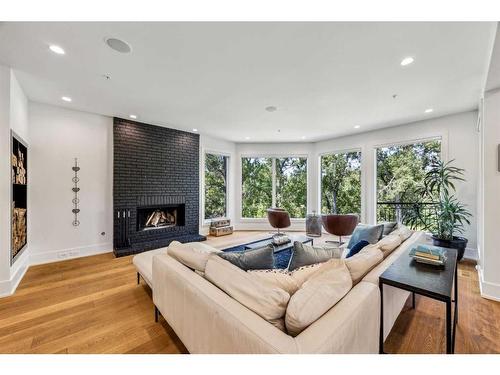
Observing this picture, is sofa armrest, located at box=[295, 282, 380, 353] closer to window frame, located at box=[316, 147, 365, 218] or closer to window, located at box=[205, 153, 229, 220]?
window frame, located at box=[316, 147, 365, 218]

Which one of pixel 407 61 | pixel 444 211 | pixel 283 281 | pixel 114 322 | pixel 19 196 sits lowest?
pixel 114 322

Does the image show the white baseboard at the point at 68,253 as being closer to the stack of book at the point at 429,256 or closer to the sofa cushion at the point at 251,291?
the sofa cushion at the point at 251,291

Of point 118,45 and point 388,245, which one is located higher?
point 118,45

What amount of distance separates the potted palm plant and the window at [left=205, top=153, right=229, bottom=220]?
4335 mm

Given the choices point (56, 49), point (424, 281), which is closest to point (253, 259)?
point (424, 281)

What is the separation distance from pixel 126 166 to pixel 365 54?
4223mm

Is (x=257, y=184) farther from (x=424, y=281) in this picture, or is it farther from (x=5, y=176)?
(x=424, y=281)

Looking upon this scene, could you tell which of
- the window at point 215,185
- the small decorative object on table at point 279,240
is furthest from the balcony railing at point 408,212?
the window at point 215,185

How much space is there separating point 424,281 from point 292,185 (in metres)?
4.93

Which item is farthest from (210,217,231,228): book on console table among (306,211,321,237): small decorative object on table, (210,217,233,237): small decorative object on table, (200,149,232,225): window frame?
(306,211,321,237): small decorative object on table

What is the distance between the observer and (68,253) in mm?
3656

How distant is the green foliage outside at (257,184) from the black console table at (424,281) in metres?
4.68

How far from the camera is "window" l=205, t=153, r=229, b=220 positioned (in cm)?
577

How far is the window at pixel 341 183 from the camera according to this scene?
206 inches
